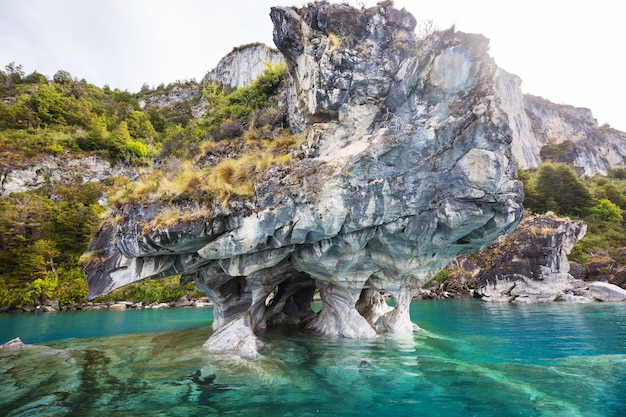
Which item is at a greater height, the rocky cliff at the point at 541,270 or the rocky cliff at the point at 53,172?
the rocky cliff at the point at 53,172

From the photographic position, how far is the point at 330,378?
8898 millimetres

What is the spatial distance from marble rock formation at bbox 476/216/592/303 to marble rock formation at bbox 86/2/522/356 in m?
28.8

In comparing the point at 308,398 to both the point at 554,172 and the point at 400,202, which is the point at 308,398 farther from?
the point at 554,172

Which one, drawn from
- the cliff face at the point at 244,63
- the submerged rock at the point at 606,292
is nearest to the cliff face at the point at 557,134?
the submerged rock at the point at 606,292

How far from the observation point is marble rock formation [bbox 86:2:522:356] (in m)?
11.6

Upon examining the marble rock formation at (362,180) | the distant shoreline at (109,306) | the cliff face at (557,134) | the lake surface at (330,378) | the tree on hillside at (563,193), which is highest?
the cliff face at (557,134)

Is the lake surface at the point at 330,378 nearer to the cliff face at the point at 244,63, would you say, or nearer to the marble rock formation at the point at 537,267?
the marble rock formation at the point at 537,267

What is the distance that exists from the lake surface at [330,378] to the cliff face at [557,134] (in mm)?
84403

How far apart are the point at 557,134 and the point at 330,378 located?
383 feet

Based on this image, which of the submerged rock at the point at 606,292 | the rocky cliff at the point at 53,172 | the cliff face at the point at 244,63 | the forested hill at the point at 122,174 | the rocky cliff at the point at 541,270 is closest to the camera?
the forested hill at the point at 122,174

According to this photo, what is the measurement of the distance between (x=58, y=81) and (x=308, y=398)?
323 ft

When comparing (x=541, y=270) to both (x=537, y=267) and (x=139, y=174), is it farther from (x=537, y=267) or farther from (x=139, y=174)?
(x=139, y=174)

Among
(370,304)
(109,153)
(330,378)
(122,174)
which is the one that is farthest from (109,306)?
(330,378)

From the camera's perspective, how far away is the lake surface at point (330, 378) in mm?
6867
